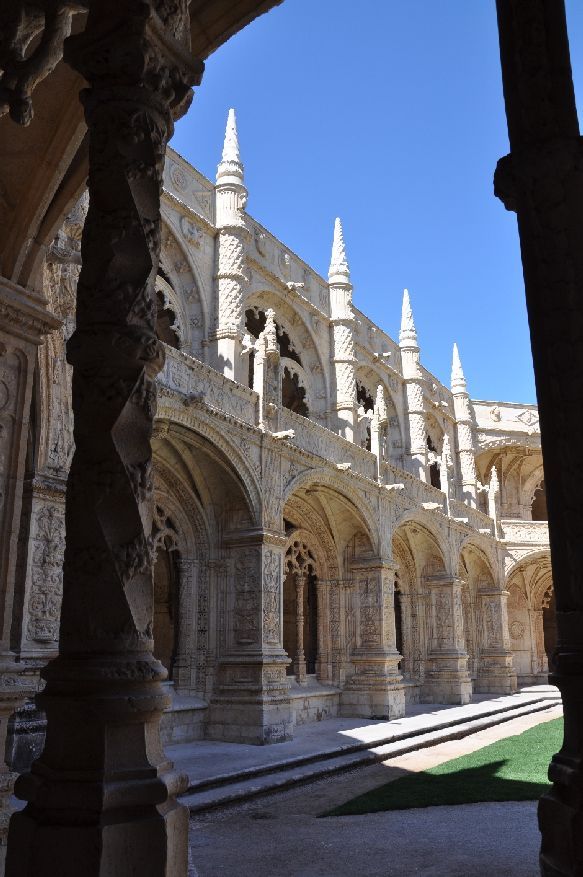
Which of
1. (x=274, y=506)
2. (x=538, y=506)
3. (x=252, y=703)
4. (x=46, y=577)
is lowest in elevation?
(x=252, y=703)

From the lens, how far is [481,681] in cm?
2422

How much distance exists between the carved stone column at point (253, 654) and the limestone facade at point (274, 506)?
34 millimetres

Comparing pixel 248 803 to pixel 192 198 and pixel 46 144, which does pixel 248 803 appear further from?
pixel 192 198

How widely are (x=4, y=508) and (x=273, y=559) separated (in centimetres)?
711

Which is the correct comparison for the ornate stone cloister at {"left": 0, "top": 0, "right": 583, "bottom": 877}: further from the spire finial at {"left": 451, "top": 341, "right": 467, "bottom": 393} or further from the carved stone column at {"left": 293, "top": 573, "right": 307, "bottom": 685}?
the spire finial at {"left": 451, "top": 341, "right": 467, "bottom": 393}

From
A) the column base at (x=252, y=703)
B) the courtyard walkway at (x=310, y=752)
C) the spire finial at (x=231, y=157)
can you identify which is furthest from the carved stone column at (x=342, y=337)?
Answer: the column base at (x=252, y=703)

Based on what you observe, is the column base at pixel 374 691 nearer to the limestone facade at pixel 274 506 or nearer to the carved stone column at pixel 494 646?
the limestone facade at pixel 274 506

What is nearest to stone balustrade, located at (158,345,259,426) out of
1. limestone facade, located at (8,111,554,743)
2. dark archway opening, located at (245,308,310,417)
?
limestone facade, located at (8,111,554,743)

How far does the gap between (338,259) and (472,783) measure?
47.0 feet

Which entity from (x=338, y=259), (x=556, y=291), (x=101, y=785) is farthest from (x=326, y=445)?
(x=101, y=785)

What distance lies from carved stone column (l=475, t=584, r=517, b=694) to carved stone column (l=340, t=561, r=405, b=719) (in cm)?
897

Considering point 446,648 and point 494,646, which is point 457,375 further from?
point 446,648

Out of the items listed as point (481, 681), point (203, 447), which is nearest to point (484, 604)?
point (481, 681)

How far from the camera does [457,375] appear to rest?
2844cm
